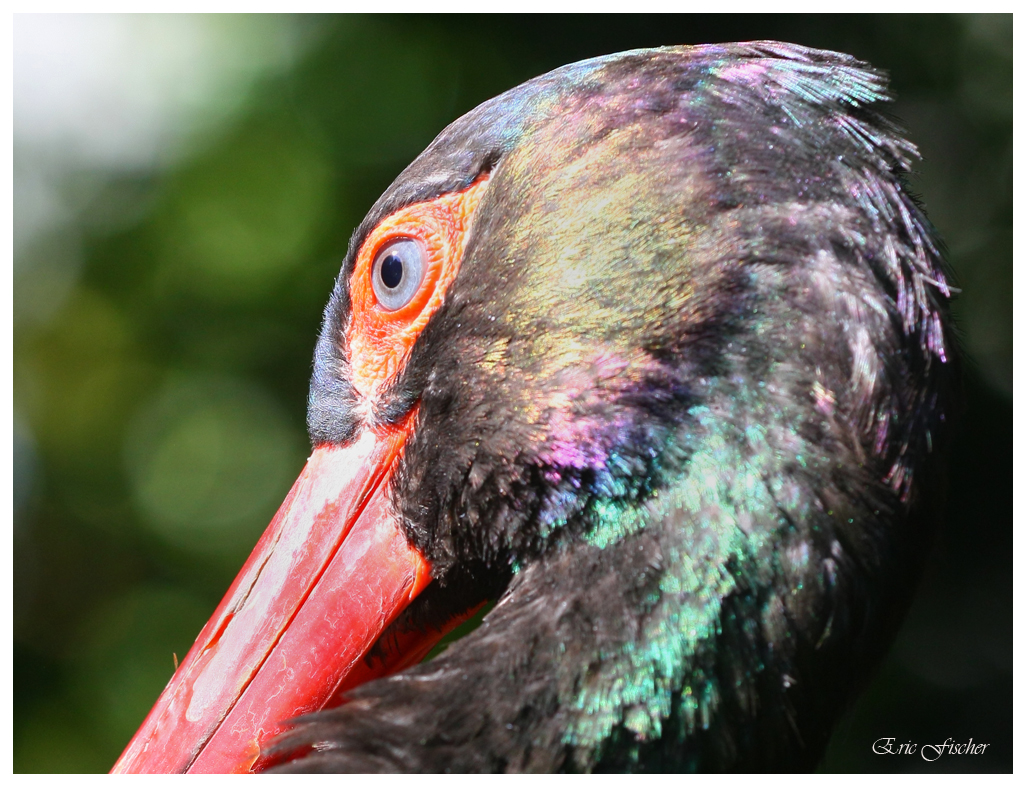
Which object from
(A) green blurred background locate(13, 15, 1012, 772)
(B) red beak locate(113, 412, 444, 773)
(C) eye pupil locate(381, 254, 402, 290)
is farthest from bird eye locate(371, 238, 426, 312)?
(A) green blurred background locate(13, 15, 1012, 772)

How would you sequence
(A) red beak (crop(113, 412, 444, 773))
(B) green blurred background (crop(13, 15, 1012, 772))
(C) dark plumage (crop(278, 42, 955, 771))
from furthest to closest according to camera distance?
(B) green blurred background (crop(13, 15, 1012, 772)), (A) red beak (crop(113, 412, 444, 773)), (C) dark plumage (crop(278, 42, 955, 771))

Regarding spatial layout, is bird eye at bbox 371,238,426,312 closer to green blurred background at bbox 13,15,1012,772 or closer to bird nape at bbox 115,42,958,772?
bird nape at bbox 115,42,958,772

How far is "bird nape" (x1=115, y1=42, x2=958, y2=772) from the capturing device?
1.12 m

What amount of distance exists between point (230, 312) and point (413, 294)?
2961mm

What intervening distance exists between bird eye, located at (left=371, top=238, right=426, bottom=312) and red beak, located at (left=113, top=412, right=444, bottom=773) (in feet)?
0.72

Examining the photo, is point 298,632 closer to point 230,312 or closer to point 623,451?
point 623,451

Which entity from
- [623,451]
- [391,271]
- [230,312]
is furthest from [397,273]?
[230,312]

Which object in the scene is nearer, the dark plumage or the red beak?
the dark plumage

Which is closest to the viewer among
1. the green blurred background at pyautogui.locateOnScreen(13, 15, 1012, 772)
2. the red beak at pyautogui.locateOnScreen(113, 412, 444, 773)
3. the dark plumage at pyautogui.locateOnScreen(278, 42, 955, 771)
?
the dark plumage at pyautogui.locateOnScreen(278, 42, 955, 771)

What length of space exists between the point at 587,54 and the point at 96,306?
282 centimetres
